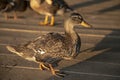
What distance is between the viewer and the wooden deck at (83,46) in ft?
19.8

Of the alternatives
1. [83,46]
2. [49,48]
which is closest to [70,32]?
[49,48]

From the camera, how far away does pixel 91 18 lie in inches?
400

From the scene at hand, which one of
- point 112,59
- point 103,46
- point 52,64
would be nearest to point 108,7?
point 103,46

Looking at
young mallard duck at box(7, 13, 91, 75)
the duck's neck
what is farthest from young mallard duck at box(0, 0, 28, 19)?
young mallard duck at box(7, 13, 91, 75)

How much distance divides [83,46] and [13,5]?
372 centimetres

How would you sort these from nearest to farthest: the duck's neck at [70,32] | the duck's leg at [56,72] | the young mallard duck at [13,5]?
1. the duck's leg at [56,72]
2. the duck's neck at [70,32]
3. the young mallard duck at [13,5]

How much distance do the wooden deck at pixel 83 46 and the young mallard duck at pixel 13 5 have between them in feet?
0.62

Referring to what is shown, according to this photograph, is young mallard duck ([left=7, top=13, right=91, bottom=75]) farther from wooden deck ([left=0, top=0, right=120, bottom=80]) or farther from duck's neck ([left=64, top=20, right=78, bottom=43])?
wooden deck ([left=0, top=0, right=120, bottom=80])

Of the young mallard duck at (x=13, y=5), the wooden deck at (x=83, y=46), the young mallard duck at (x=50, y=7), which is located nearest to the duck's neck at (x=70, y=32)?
the wooden deck at (x=83, y=46)

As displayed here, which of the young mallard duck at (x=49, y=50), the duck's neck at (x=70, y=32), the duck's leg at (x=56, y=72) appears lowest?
the duck's leg at (x=56, y=72)

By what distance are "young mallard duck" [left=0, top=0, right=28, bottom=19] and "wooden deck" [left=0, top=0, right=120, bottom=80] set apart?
0.19 metres

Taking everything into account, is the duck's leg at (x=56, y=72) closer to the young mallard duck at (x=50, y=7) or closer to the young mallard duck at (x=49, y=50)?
the young mallard duck at (x=49, y=50)

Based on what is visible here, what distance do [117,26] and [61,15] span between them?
1.88 metres

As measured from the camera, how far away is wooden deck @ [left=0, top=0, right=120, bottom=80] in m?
6.03
